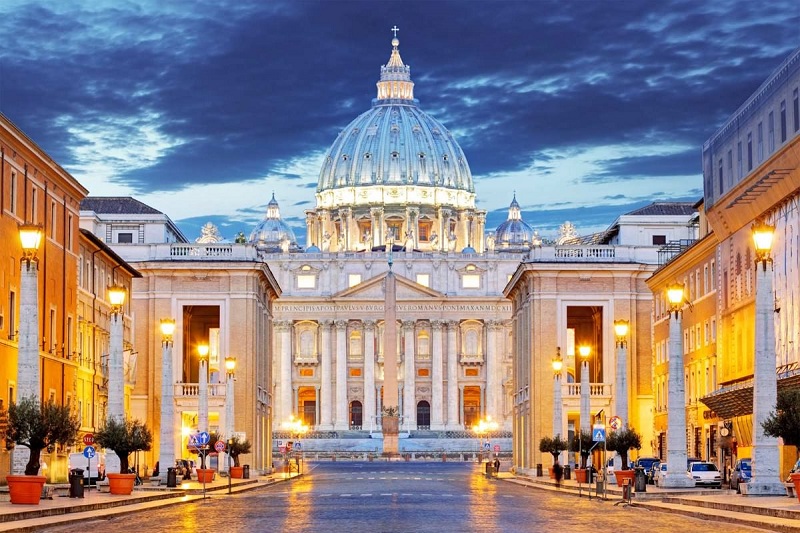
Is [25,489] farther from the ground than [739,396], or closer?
closer

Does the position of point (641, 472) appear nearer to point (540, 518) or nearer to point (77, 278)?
point (540, 518)

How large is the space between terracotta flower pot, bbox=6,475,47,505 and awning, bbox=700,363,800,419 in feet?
88.4

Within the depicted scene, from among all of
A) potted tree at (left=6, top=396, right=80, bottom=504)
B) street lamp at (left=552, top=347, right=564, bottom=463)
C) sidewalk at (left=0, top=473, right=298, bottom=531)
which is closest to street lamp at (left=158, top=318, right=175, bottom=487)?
sidewalk at (left=0, top=473, right=298, bottom=531)

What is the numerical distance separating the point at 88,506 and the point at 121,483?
971cm

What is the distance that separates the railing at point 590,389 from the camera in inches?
4168

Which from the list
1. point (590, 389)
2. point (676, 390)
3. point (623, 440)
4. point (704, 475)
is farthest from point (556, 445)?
point (676, 390)

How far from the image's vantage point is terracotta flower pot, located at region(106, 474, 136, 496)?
5284 centimetres

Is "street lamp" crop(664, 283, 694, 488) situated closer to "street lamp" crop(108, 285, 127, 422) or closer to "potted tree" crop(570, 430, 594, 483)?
"potted tree" crop(570, 430, 594, 483)

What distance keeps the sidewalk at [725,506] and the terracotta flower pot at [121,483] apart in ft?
50.5

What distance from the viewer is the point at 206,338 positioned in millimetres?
118875

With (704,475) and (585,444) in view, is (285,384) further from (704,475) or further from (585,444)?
(704,475)

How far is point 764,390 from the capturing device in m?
43.5

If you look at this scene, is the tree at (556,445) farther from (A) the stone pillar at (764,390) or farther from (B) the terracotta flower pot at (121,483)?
(A) the stone pillar at (764,390)

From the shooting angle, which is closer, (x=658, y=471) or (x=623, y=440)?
(x=623, y=440)
